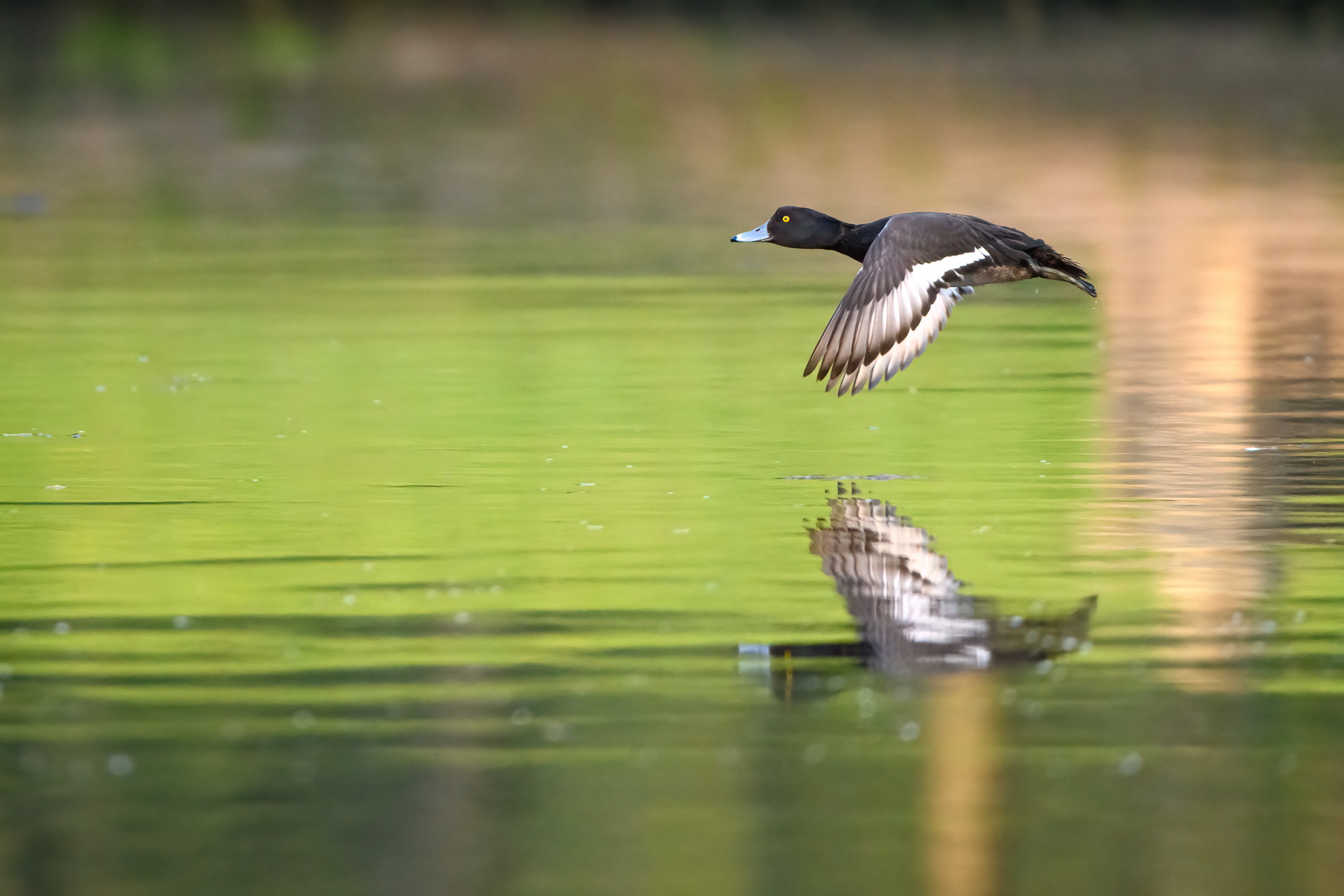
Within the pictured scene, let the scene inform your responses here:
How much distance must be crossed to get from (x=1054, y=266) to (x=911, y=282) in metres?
1.01

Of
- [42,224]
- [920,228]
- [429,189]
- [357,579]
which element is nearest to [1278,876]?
[357,579]

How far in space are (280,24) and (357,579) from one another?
196 ft

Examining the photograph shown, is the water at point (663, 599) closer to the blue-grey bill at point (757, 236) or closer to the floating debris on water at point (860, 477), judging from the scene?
the floating debris on water at point (860, 477)

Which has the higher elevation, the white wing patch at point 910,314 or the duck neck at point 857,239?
the duck neck at point 857,239

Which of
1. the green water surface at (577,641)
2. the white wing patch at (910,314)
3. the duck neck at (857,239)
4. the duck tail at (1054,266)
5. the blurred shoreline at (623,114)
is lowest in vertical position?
the green water surface at (577,641)

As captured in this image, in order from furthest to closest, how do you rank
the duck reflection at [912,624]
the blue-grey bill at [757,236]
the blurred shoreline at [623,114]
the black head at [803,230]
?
1. the blurred shoreline at [623,114]
2. the black head at [803,230]
3. the blue-grey bill at [757,236]
4. the duck reflection at [912,624]

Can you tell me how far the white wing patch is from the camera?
1185 centimetres

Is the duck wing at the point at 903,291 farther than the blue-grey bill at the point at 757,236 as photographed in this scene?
No

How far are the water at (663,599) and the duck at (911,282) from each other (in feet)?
1.78

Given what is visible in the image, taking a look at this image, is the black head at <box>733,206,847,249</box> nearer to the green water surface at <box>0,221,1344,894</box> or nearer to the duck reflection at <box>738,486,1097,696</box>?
the green water surface at <box>0,221,1344,894</box>

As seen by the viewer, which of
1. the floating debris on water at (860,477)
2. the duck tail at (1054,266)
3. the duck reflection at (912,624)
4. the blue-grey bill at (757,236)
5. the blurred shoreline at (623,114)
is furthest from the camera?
the blurred shoreline at (623,114)

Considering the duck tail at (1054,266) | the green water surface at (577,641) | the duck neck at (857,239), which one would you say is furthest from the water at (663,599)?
the duck neck at (857,239)

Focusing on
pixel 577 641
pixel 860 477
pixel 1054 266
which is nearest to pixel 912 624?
pixel 577 641

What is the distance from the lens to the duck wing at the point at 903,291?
11758 millimetres
